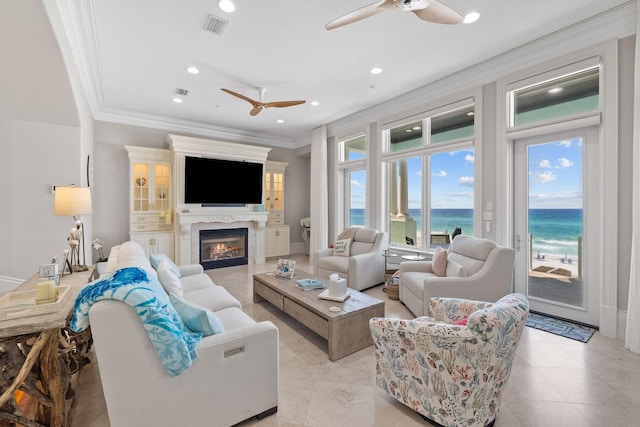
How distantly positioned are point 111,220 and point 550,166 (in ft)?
23.0

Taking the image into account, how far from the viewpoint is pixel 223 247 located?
6148mm

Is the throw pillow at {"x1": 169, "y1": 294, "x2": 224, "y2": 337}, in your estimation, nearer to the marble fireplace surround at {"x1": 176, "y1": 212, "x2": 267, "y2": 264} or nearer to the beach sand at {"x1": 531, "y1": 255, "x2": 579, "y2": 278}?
the beach sand at {"x1": 531, "y1": 255, "x2": 579, "y2": 278}

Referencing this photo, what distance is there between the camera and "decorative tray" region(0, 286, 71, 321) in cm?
146

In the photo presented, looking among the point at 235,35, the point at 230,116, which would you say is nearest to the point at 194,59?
the point at 235,35

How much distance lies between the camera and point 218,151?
591 cm

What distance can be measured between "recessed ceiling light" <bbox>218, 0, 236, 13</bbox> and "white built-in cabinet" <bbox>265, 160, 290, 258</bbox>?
14.0 feet

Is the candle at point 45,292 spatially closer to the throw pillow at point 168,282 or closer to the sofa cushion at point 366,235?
the throw pillow at point 168,282

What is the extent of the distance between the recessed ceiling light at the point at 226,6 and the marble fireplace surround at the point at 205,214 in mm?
3337

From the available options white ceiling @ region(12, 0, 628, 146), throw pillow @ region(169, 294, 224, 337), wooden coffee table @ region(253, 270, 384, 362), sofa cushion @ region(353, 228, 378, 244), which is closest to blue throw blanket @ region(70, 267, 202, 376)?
throw pillow @ region(169, 294, 224, 337)

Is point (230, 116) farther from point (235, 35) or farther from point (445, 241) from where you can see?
point (445, 241)

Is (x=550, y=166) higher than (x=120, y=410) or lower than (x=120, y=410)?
higher

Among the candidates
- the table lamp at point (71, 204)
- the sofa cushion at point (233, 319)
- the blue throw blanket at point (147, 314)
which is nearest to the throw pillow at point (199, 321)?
the blue throw blanket at point (147, 314)

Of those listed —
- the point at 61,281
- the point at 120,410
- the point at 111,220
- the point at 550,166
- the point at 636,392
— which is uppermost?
the point at 550,166

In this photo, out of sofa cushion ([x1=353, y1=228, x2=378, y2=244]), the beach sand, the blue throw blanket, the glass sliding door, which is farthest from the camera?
sofa cushion ([x1=353, y1=228, x2=378, y2=244])
